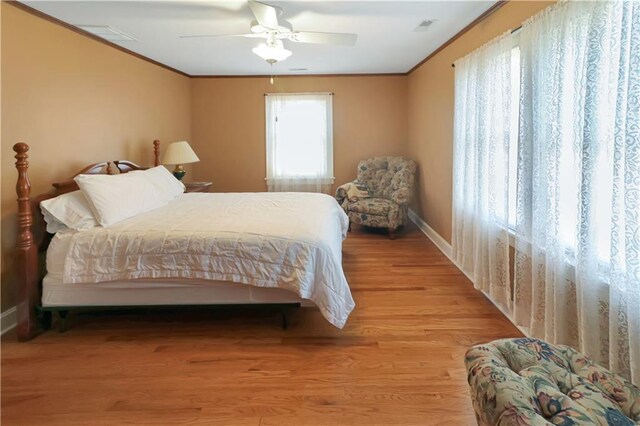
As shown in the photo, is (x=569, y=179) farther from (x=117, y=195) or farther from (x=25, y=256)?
(x=25, y=256)

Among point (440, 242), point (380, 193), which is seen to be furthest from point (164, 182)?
point (440, 242)

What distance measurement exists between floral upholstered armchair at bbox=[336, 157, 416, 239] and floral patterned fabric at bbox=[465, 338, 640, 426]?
3729 millimetres

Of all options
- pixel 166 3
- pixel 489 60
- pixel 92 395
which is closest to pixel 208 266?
pixel 92 395

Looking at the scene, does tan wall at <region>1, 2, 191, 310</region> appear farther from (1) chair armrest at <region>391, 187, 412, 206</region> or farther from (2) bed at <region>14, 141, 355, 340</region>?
(1) chair armrest at <region>391, 187, 412, 206</region>

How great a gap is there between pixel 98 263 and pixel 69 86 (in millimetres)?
1774

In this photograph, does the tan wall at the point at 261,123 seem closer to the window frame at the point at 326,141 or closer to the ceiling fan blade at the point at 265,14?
the window frame at the point at 326,141

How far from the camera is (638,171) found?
1.55 m

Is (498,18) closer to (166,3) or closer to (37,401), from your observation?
(166,3)

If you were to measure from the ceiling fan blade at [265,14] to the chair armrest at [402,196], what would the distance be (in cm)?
289

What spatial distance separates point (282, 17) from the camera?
3.19 metres

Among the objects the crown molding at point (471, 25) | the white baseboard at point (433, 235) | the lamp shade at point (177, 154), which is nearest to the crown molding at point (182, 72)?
the crown molding at point (471, 25)

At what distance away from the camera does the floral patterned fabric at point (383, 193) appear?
16.9 feet

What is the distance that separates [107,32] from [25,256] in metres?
2.22

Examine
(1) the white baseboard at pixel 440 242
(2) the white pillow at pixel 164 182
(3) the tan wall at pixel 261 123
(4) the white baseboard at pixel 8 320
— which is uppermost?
(3) the tan wall at pixel 261 123
